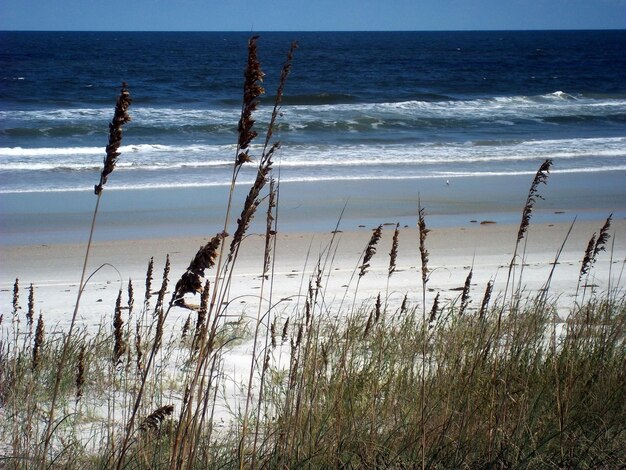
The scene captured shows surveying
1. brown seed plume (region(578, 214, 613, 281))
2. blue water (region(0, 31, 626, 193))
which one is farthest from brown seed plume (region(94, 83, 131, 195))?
brown seed plume (region(578, 214, 613, 281))

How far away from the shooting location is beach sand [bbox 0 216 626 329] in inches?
305

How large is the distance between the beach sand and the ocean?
5.66 ft

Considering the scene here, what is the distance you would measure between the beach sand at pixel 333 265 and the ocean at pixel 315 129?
1.73 meters

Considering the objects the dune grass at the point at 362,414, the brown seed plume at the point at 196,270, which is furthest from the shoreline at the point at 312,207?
the brown seed plume at the point at 196,270

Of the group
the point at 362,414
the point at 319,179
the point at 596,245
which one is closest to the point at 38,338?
the point at 362,414

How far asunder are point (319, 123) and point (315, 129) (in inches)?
48.7

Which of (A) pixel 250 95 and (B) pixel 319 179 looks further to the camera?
(B) pixel 319 179

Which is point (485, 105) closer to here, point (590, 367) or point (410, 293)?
point (410, 293)

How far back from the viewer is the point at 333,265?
982cm

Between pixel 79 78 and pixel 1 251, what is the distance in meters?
36.4

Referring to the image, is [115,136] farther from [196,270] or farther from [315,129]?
[315,129]

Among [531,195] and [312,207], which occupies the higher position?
[531,195]

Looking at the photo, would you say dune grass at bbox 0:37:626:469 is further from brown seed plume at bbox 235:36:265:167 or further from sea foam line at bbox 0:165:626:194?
sea foam line at bbox 0:165:626:194

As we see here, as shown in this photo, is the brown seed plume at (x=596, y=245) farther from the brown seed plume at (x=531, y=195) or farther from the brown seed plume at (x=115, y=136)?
the brown seed plume at (x=115, y=136)
